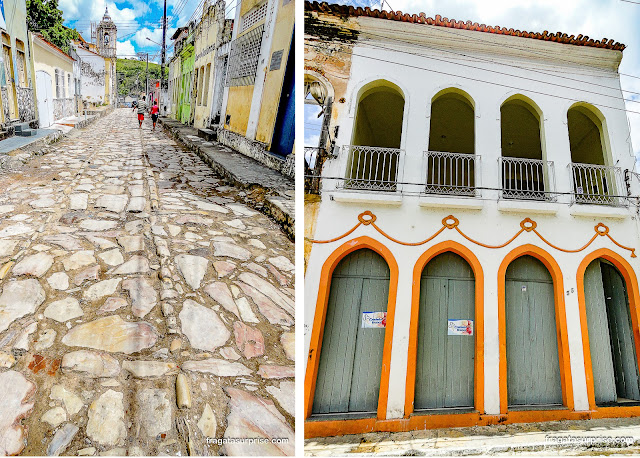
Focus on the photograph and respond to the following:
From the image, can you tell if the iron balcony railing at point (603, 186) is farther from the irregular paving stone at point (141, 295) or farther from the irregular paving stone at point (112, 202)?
the irregular paving stone at point (112, 202)

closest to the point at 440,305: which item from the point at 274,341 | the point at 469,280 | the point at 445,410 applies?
the point at 469,280

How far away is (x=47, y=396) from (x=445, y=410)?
4.91 meters

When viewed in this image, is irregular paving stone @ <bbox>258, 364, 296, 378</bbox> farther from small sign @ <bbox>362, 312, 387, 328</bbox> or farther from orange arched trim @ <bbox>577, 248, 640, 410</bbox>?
orange arched trim @ <bbox>577, 248, 640, 410</bbox>

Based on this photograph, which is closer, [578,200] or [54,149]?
[578,200]

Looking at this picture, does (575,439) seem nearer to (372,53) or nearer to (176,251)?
(176,251)

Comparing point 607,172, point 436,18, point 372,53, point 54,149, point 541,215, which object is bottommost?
point 541,215

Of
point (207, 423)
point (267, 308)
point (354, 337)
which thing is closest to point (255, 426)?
point (207, 423)

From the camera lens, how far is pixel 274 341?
110 inches

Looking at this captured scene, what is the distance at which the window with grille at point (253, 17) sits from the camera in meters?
9.93

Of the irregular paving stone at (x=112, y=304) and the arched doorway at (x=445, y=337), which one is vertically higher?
the irregular paving stone at (x=112, y=304)

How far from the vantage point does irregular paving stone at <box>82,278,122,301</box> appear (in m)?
3.02

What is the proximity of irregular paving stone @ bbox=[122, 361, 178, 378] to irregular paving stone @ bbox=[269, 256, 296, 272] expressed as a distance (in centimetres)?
183

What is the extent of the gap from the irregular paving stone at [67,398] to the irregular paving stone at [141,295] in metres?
0.79

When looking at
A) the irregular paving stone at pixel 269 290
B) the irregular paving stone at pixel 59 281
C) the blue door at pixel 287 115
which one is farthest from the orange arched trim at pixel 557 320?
the irregular paving stone at pixel 59 281
